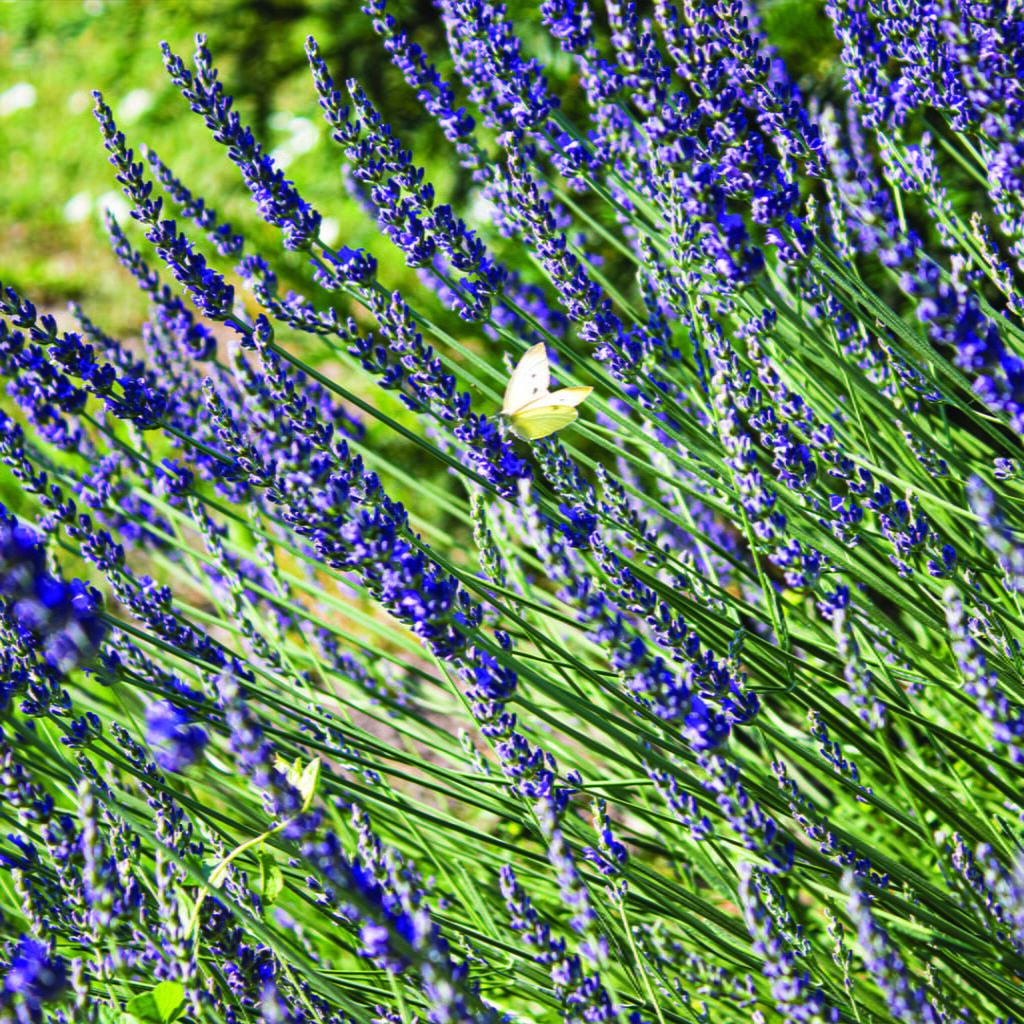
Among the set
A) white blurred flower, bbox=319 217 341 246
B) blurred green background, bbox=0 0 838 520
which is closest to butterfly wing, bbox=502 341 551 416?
blurred green background, bbox=0 0 838 520

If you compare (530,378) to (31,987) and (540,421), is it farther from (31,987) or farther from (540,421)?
(31,987)

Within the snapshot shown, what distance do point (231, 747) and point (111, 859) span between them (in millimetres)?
406

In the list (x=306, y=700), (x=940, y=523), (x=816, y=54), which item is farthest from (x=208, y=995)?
(x=816, y=54)

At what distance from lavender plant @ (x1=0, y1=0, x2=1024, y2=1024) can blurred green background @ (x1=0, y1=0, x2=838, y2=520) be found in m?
0.95

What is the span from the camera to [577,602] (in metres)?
0.97

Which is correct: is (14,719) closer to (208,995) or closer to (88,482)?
(208,995)

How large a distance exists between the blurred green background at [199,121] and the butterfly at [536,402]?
1.14 meters

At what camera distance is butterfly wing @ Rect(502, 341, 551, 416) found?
158cm

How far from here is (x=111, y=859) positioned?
1127 millimetres

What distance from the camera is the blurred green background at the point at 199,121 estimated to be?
346cm

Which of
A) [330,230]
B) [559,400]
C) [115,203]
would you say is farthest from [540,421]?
[115,203]

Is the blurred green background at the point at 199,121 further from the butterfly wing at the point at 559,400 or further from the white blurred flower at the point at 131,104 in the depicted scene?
the butterfly wing at the point at 559,400

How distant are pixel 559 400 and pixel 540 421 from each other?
43 mm

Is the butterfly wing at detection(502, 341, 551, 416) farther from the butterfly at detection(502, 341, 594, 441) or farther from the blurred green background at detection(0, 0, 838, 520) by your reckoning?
the blurred green background at detection(0, 0, 838, 520)
